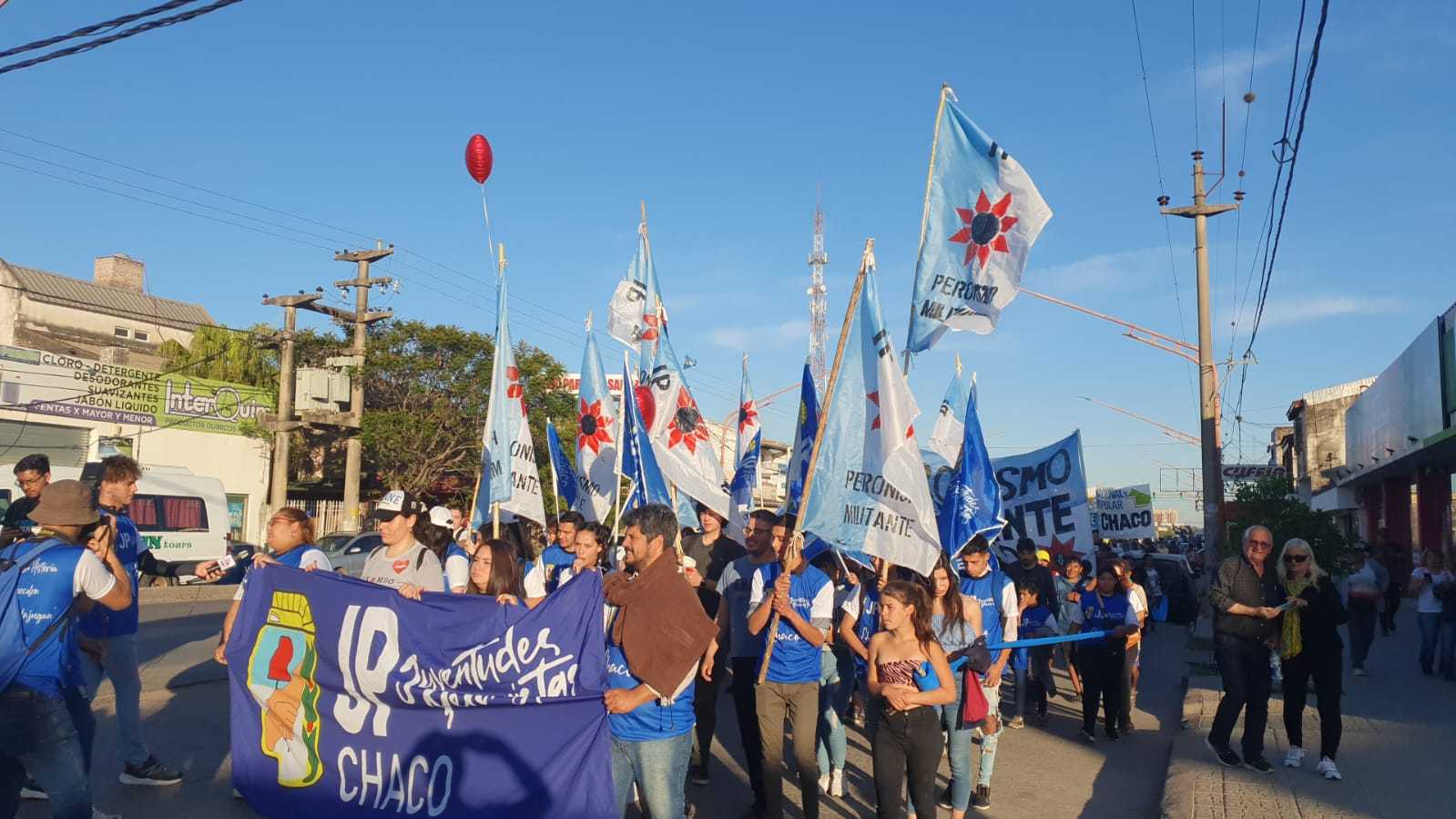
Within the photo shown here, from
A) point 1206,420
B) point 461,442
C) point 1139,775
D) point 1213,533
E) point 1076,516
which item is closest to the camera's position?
point 1139,775

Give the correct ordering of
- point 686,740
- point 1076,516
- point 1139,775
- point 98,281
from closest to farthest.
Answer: point 686,740
point 1139,775
point 1076,516
point 98,281

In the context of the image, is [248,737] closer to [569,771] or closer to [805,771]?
[569,771]

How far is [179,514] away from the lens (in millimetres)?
23844

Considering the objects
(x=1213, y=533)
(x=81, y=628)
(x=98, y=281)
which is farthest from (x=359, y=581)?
(x=98, y=281)

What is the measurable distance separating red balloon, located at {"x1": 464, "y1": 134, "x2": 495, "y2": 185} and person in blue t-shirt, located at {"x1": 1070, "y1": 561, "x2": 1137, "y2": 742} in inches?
277

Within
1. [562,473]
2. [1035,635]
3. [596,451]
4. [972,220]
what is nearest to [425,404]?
[562,473]

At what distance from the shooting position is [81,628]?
21.5 feet

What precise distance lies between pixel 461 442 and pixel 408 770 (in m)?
31.0

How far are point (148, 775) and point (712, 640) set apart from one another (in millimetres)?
4110

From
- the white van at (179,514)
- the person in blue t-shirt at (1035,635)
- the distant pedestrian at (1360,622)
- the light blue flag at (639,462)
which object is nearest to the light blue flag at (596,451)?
the light blue flag at (639,462)

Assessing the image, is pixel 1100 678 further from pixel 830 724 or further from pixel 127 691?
pixel 127 691

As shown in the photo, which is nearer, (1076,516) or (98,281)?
(1076,516)

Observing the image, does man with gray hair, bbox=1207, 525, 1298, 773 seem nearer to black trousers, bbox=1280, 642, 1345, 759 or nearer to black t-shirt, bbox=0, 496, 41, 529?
black trousers, bbox=1280, 642, 1345, 759

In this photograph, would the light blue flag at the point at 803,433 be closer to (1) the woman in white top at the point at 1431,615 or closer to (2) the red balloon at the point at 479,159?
(2) the red balloon at the point at 479,159
